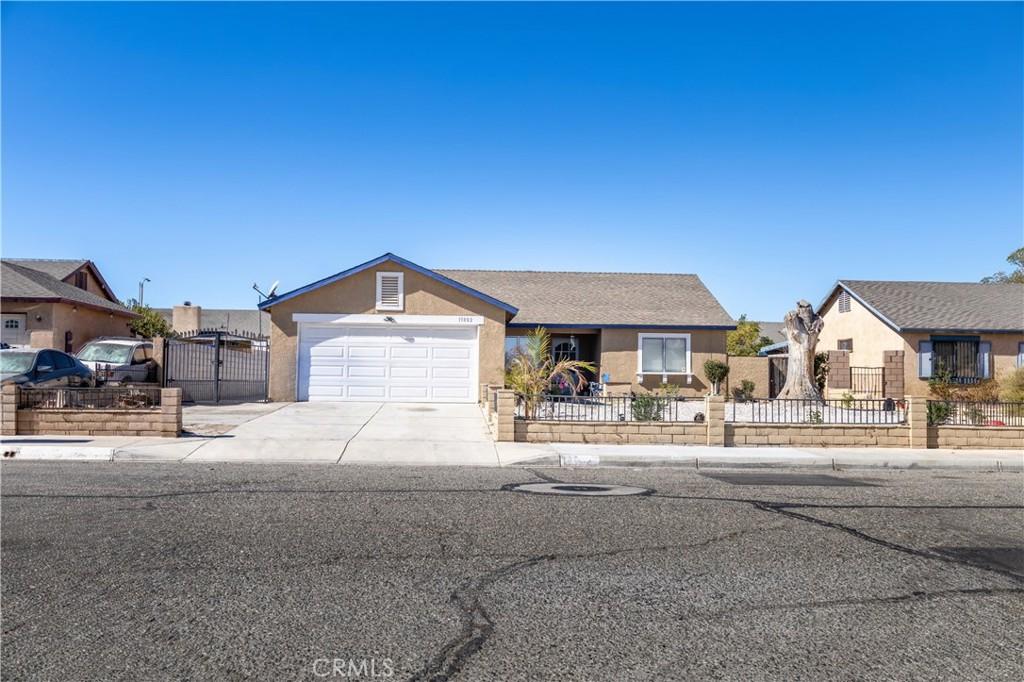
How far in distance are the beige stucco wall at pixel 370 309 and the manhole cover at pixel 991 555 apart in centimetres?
1604

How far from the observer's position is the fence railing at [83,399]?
13.7 metres

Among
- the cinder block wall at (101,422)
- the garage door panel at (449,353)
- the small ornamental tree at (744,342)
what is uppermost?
the small ornamental tree at (744,342)

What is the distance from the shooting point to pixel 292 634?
4398 millimetres

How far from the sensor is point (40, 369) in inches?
634

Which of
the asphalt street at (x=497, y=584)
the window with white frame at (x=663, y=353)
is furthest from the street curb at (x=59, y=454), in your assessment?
the window with white frame at (x=663, y=353)

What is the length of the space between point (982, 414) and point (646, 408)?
6871mm

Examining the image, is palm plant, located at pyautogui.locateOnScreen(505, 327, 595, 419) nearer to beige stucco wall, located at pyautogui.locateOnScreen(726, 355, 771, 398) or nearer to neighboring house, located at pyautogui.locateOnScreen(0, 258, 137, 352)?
beige stucco wall, located at pyautogui.locateOnScreen(726, 355, 771, 398)

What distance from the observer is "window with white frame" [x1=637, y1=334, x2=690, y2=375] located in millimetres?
25922

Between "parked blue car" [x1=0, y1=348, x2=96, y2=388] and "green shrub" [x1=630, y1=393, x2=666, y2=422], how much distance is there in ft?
40.8

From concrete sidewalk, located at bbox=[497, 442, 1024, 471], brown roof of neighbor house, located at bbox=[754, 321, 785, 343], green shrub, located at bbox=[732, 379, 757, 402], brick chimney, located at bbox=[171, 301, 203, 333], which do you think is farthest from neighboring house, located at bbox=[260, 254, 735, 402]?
brown roof of neighbor house, located at bbox=[754, 321, 785, 343]

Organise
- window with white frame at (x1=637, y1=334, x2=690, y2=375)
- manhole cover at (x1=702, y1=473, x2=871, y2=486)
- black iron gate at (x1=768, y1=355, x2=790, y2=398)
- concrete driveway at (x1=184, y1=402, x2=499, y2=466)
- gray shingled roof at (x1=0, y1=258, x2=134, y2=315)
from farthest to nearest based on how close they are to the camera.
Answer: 1. black iron gate at (x1=768, y1=355, x2=790, y2=398)
2. gray shingled roof at (x1=0, y1=258, x2=134, y2=315)
3. window with white frame at (x1=637, y1=334, x2=690, y2=375)
4. concrete driveway at (x1=184, y1=402, x2=499, y2=466)
5. manhole cover at (x1=702, y1=473, x2=871, y2=486)

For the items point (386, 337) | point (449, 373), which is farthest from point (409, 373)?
point (386, 337)

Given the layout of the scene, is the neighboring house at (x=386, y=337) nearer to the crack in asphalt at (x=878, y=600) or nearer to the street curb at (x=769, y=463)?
the street curb at (x=769, y=463)

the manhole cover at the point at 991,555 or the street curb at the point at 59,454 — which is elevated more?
the street curb at the point at 59,454
